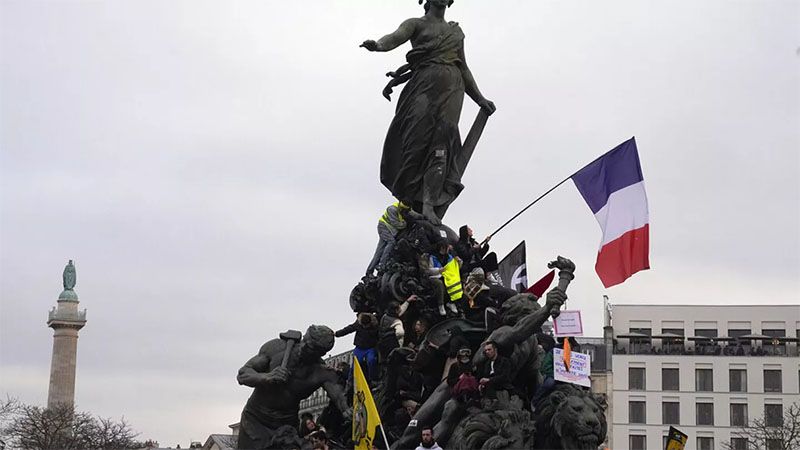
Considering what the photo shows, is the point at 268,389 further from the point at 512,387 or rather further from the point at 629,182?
the point at 629,182

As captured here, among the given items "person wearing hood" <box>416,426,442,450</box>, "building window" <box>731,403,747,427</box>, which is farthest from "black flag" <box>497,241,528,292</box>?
"building window" <box>731,403,747,427</box>

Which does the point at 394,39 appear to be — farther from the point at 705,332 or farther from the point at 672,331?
the point at 705,332

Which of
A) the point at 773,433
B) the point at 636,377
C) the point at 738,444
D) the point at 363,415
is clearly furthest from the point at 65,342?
the point at 363,415

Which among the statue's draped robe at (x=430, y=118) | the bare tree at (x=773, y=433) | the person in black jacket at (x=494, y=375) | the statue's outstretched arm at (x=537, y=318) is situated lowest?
the person in black jacket at (x=494, y=375)

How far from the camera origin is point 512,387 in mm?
16750

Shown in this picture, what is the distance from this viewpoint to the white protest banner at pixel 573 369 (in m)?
16.6

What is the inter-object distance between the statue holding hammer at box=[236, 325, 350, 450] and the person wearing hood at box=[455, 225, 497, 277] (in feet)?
7.24

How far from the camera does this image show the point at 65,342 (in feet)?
395

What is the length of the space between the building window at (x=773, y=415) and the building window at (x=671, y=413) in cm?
505

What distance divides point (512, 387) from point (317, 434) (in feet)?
8.63

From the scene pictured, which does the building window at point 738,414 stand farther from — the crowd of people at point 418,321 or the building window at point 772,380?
the crowd of people at point 418,321

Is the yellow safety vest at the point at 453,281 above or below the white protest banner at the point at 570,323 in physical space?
above

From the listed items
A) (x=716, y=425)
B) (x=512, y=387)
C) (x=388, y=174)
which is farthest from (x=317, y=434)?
(x=716, y=425)

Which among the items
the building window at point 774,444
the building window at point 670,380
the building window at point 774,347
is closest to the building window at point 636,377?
the building window at point 670,380
